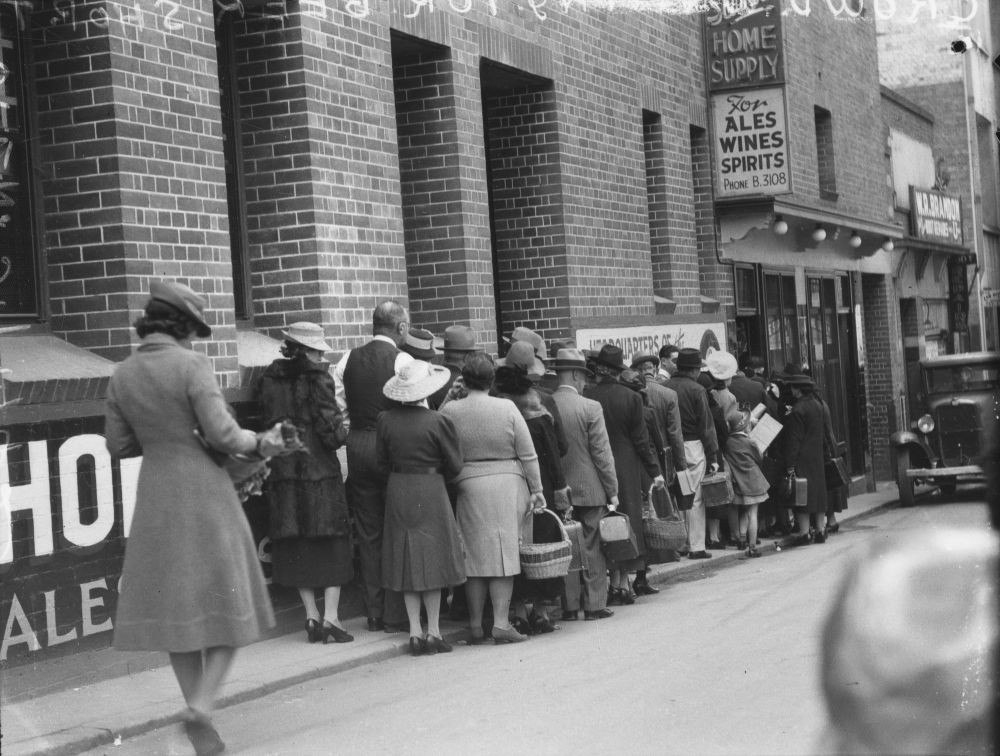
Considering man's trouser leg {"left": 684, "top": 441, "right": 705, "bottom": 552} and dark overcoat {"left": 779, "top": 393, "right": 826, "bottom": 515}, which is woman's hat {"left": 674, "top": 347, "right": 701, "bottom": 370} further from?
dark overcoat {"left": 779, "top": 393, "right": 826, "bottom": 515}

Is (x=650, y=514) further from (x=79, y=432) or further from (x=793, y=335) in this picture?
(x=793, y=335)

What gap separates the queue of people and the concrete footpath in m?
0.31

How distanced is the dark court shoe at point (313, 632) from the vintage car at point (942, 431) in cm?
1242

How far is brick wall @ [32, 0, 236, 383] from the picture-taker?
821 centimetres

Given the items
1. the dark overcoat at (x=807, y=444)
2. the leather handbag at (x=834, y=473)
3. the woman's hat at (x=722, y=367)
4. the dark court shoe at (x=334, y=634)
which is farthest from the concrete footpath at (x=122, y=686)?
the leather handbag at (x=834, y=473)

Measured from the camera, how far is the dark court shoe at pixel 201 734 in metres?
5.79

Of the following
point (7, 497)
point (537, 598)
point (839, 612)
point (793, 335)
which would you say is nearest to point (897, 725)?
point (839, 612)

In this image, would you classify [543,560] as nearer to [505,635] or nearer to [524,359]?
[505,635]

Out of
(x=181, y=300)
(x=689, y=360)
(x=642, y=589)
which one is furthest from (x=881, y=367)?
(x=181, y=300)

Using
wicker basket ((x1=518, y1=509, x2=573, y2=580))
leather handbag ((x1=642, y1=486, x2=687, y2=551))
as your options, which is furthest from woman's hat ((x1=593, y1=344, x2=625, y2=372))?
wicker basket ((x1=518, y1=509, x2=573, y2=580))

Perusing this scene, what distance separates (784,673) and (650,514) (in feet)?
12.0

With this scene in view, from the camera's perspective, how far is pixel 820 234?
21.2 metres

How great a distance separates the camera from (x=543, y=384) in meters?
11.3

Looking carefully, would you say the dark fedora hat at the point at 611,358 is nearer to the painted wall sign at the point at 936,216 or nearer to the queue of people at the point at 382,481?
the queue of people at the point at 382,481
